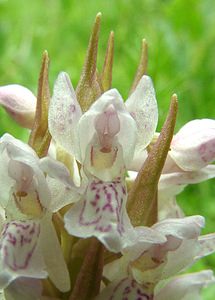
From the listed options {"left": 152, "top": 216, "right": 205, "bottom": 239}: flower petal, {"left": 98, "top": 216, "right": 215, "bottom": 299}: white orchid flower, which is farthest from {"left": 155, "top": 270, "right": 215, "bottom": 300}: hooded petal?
{"left": 152, "top": 216, "right": 205, "bottom": 239}: flower petal

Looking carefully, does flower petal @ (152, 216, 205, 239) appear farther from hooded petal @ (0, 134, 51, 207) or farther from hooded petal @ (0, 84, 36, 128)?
hooded petal @ (0, 84, 36, 128)

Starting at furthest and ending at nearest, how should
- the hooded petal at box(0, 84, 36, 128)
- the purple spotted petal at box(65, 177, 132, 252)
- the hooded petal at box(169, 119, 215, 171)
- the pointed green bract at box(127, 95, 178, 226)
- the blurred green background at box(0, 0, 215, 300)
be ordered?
1. the blurred green background at box(0, 0, 215, 300)
2. the hooded petal at box(0, 84, 36, 128)
3. the hooded petal at box(169, 119, 215, 171)
4. the pointed green bract at box(127, 95, 178, 226)
5. the purple spotted petal at box(65, 177, 132, 252)

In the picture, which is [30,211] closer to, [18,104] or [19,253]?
[19,253]

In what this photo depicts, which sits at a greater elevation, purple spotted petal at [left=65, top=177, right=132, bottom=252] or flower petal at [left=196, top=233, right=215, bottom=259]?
purple spotted petal at [left=65, top=177, right=132, bottom=252]

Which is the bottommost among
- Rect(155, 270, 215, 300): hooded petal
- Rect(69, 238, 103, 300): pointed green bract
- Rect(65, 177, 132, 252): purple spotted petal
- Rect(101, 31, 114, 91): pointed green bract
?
Rect(155, 270, 215, 300): hooded petal

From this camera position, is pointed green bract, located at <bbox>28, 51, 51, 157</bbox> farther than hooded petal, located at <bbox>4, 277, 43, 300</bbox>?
Yes

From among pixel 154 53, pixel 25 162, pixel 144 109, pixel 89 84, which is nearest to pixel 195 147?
pixel 144 109
